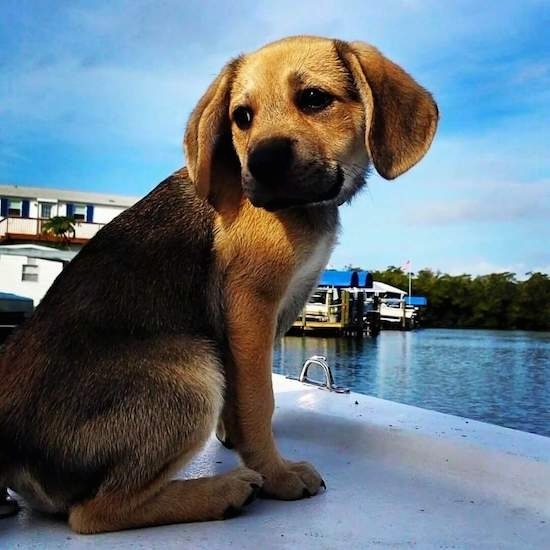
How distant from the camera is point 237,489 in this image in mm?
1915

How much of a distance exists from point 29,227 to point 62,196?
10.1 meters

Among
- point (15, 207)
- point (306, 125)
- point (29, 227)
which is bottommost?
point (306, 125)

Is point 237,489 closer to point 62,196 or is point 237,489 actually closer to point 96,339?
point 96,339

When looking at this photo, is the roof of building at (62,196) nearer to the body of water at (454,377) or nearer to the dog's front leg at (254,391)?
the body of water at (454,377)

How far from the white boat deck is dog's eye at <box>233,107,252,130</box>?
1.03 m

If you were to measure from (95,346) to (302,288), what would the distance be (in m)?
0.74

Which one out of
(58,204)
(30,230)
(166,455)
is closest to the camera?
(166,455)

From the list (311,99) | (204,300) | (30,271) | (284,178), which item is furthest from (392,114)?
(30,271)

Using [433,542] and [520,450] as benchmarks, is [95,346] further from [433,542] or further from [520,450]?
[520,450]

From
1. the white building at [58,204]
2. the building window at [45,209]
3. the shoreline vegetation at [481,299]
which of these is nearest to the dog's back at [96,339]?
the white building at [58,204]

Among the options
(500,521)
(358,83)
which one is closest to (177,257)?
(358,83)

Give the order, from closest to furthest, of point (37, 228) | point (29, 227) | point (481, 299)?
point (37, 228) < point (29, 227) < point (481, 299)

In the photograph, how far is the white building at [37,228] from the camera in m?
15.5

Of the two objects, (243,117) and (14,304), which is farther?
(14,304)
